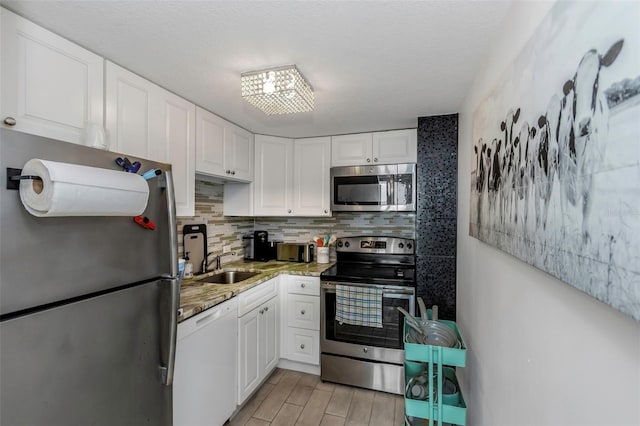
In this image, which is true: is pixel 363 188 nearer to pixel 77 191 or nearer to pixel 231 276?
pixel 231 276

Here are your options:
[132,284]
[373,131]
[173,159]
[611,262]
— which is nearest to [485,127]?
[611,262]

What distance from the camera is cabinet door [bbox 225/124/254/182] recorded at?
2.48 meters

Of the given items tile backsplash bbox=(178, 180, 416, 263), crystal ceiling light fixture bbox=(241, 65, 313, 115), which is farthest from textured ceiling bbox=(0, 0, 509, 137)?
tile backsplash bbox=(178, 180, 416, 263)

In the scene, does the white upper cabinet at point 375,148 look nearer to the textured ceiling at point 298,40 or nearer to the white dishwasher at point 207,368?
the textured ceiling at point 298,40

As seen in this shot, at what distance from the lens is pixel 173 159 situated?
1.86 m

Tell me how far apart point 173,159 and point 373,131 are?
1.77m

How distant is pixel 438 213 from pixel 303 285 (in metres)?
1.32

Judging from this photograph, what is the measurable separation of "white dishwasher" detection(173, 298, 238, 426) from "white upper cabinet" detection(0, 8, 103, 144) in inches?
43.7

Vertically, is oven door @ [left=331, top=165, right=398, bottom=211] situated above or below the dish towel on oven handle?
above

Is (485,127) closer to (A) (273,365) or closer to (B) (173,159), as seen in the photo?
(B) (173,159)

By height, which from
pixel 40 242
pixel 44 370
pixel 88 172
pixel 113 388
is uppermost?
pixel 88 172

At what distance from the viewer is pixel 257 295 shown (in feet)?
7.40

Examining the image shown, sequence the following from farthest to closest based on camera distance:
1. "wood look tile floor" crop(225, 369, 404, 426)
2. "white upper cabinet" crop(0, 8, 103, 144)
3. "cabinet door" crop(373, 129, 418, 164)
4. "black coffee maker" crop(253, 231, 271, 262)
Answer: "black coffee maker" crop(253, 231, 271, 262) < "cabinet door" crop(373, 129, 418, 164) < "wood look tile floor" crop(225, 369, 404, 426) < "white upper cabinet" crop(0, 8, 103, 144)

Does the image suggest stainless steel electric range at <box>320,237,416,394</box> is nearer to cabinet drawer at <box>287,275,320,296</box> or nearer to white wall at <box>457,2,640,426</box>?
cabinet drawer at <box>287,275,320,296</box>
